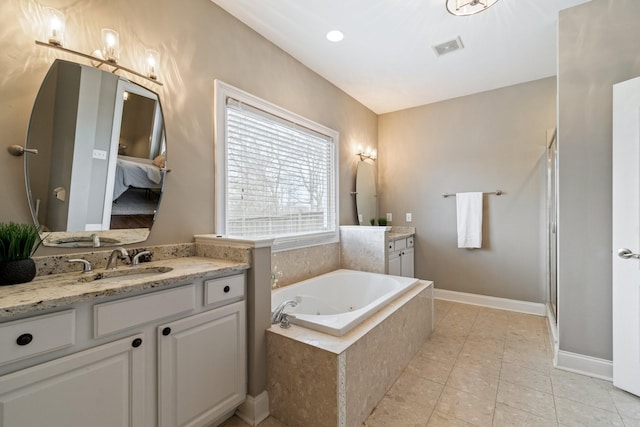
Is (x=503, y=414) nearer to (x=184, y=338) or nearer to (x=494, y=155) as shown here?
(x=184, y=338)

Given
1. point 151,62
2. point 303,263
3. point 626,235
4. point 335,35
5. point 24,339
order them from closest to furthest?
point 24,339 < point 151,62 < point 626,235 < point 335,35 < point 303,263

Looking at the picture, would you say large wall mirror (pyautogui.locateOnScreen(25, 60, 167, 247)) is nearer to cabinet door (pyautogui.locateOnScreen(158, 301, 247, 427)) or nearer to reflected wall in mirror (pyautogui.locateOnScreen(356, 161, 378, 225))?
cabinet door (pyautogui.locateOnScreen(158, 301, 247, 427))

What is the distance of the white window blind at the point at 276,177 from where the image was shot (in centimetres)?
219

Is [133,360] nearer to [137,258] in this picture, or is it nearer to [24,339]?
[24,339]

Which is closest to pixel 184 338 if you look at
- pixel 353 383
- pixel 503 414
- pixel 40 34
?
pixel 353 383

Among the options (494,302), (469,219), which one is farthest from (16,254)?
(494,302)

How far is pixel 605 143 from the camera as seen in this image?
1.96m

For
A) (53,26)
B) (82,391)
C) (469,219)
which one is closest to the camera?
(82,391)

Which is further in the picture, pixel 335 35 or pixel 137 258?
pixel 335 35

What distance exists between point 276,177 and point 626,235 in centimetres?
248

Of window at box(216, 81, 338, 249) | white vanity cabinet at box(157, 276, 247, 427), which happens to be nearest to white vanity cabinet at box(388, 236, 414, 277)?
window at box(216, 81, 338, 249)

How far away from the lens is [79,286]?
43.4 inches

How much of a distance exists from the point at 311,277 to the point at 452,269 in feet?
6.42

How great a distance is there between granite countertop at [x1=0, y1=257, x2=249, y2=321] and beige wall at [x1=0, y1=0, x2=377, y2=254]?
0.84ft
